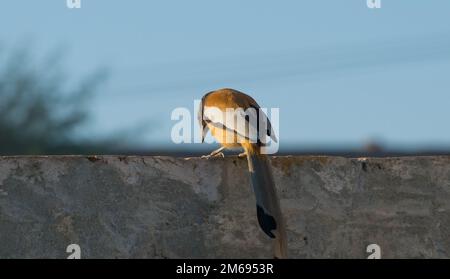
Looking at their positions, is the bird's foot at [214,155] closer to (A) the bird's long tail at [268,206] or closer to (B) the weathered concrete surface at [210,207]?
(B) the weathered concrete surface at [210,207]

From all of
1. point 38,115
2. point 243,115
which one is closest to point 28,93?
point 38,115

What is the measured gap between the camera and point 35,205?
6.84 m

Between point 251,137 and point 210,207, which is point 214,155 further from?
point 210,207

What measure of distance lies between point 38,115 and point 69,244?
1656 centimetres

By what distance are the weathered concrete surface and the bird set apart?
118mm

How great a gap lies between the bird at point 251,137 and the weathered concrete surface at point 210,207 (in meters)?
0.12

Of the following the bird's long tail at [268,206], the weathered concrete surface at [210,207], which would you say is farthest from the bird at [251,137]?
the weathered concrete surface at [210,207]

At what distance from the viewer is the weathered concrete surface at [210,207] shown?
22.4ft

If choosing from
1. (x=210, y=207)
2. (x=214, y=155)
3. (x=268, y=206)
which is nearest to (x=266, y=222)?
(x=268, y=206)

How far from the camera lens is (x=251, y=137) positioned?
7273 millimetres

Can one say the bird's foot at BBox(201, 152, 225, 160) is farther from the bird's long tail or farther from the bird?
the bird's long tail

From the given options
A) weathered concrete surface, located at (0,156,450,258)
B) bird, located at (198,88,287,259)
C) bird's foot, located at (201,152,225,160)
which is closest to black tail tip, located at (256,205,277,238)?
bird, located at (198,88,287,259)

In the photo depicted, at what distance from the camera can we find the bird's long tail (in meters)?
6.78
